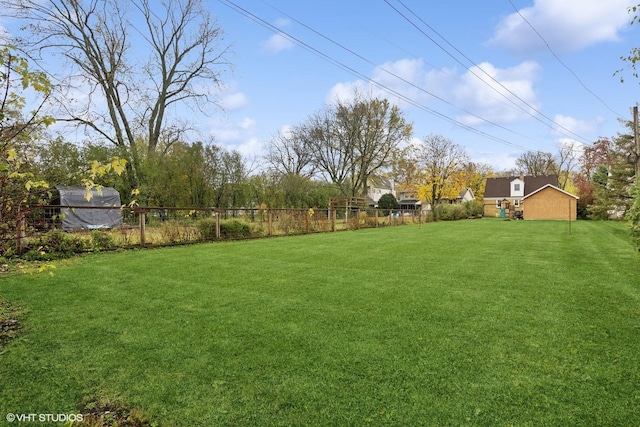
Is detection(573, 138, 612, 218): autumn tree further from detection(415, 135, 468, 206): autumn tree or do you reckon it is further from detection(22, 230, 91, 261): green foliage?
detection(22, 230, 91, 261): green foliage

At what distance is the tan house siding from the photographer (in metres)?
31.5

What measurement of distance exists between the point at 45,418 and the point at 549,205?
37948mm

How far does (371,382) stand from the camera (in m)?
2.63

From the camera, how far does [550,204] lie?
106 feet

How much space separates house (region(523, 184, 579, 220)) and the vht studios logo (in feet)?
122

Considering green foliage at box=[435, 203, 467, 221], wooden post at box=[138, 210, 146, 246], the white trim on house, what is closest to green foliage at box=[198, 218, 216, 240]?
wooden post at box=[138, 210, 146, 246]

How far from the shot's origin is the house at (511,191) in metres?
44.9

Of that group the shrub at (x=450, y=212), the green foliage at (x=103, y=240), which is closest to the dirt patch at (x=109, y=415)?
the green foliage at (x=103, y=240)

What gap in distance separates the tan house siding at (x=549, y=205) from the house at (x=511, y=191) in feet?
35.7

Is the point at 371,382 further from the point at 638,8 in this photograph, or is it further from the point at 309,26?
the point at 309,26

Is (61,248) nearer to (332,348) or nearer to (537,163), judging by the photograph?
(332,348)

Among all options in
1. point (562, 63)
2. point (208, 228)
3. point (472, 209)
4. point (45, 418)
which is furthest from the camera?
point (472, 209)

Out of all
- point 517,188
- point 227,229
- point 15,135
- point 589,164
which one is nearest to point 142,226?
point 227,229

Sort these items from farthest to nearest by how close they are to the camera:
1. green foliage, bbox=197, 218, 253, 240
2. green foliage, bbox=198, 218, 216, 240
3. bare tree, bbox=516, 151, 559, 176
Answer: bare tree, bbox=516, 151, 559, 176 < green foliage, bbox=197, 218, 253, 240 < green foliage, bbox=198, 218, 216, 240
